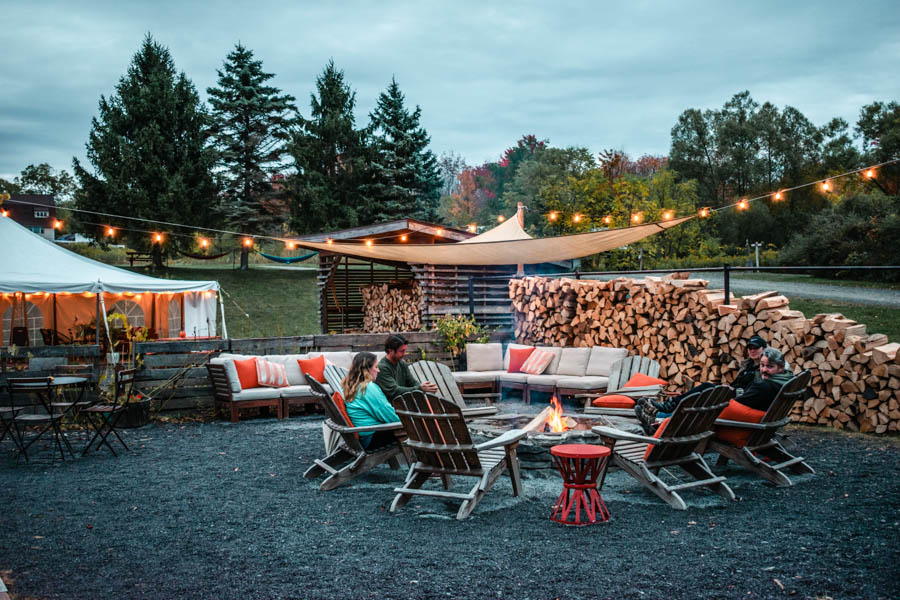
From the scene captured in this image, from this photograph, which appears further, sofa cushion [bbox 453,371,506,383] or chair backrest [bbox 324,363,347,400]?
sofa cushion [bbox 453,371,506,383]

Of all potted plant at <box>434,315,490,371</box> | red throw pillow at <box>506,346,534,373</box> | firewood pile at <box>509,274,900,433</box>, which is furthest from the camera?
potted plant at <box>434,315,490,371</box>

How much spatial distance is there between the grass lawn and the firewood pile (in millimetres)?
10243

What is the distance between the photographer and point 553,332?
9133 mm

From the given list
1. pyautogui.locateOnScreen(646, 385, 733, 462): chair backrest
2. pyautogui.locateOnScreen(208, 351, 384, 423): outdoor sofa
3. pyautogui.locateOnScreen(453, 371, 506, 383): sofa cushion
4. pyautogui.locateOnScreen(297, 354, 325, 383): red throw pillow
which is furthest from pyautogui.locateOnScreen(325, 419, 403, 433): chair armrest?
→ pyautogui.locateOnScreen(453, 371, 506, 383): sofa cushion

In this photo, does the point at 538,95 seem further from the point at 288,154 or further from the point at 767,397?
the point at 767,397

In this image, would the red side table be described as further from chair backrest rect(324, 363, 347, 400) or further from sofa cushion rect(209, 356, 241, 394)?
sofa cushion rect(209, 356, 241, 394)

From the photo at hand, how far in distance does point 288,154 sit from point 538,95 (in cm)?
1212

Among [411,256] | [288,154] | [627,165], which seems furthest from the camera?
[627,165]

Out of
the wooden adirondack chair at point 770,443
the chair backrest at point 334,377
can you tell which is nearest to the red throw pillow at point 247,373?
the chair backrest at point 334,377

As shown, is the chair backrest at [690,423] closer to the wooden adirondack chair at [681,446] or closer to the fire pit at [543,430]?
the wooden adirondack chair at [681,446]

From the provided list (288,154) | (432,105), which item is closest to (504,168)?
(432,105)

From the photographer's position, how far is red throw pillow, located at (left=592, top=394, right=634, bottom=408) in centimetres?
584

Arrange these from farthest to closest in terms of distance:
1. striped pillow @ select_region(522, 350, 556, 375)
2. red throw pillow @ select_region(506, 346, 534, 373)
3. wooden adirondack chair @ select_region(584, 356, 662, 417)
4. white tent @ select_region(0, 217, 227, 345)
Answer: white tent @ select_region(0, 217, 227, 345) → red throw pillow @ select_region(506, 346, 534, 373) → striped pillow @ select_region(522, 350, 556, 375) → wooden adirondack chair @ select_region(584, 356, 662, 417)

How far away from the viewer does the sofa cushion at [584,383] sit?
24.2 feet
